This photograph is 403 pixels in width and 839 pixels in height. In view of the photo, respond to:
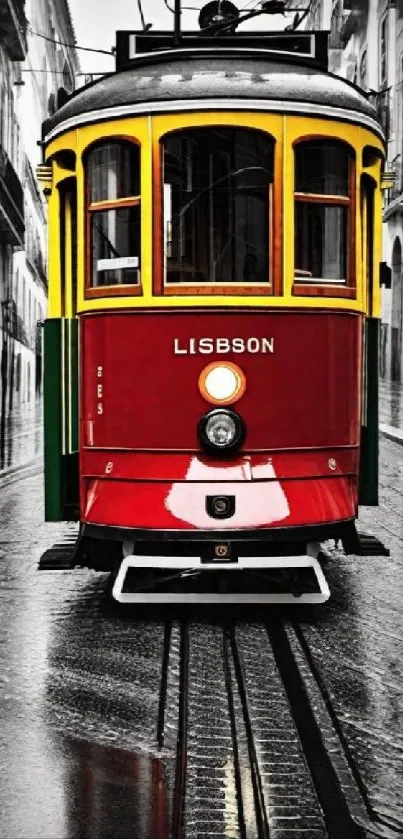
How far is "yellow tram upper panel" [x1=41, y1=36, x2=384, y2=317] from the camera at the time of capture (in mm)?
6773

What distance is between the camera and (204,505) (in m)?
6.61

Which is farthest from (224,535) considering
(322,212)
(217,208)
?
(322,212)

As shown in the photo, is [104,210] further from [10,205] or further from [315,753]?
[10,205]

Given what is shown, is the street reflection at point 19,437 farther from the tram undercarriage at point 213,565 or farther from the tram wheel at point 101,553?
the tram undercarriage at point 213,565

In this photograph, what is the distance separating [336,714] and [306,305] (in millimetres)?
2487

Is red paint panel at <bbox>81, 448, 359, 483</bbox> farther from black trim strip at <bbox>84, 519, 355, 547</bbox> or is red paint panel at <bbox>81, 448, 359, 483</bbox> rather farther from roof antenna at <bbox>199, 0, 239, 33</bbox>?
roof antenna at <bbox>199, 0, 239, 33</bbox>

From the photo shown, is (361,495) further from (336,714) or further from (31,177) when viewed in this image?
(31,177)

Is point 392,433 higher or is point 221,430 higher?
point 221,430

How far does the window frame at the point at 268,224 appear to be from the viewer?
678 cm

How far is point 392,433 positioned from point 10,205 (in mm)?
11698

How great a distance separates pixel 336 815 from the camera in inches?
160

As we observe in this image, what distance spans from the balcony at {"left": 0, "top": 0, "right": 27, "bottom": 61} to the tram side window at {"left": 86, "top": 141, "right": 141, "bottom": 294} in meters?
21.1

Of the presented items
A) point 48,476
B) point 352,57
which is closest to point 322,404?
point 48,476

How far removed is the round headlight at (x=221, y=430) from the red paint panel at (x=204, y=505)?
22 centimetres
